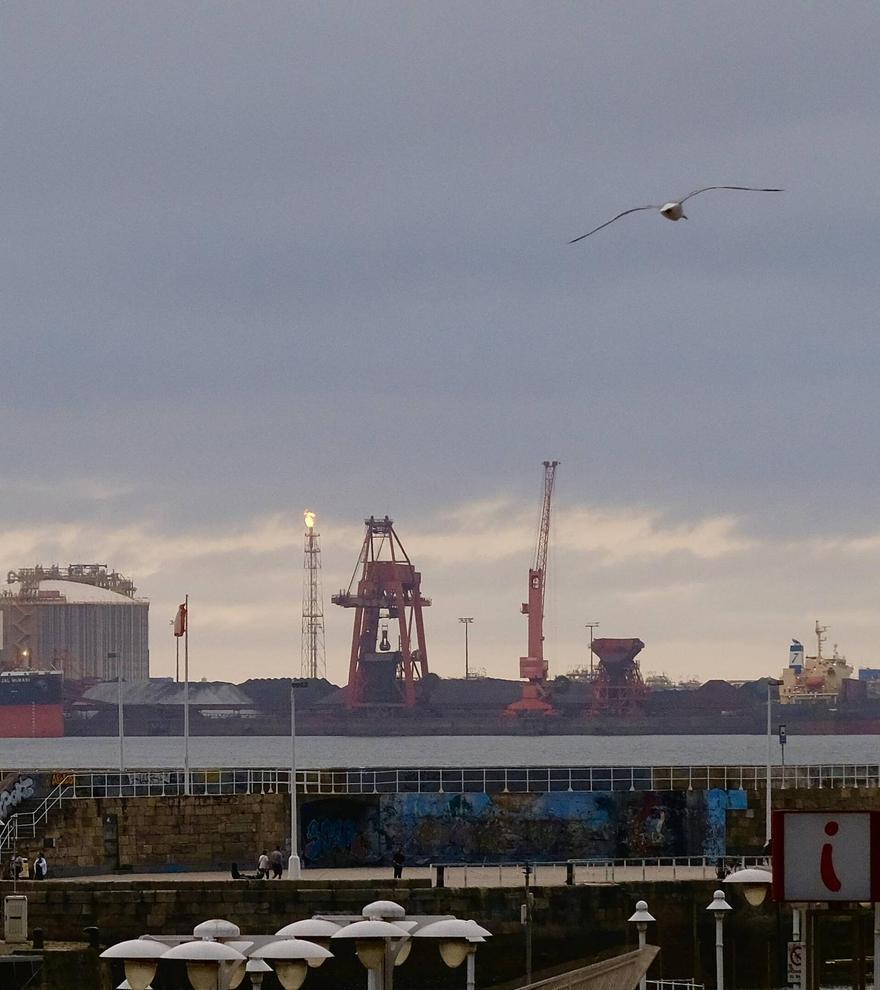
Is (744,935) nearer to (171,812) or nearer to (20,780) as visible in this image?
(171,812)

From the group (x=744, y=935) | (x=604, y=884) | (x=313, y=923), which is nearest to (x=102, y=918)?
(x=604, y=884)

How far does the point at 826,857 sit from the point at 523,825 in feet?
147

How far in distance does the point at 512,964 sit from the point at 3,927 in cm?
1095

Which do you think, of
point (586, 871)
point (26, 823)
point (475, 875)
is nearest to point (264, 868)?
point (475, 875)

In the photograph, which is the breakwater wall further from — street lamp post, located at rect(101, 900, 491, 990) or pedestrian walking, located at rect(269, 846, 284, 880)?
street lamp post, located at rect(101, 900, 491, 990)

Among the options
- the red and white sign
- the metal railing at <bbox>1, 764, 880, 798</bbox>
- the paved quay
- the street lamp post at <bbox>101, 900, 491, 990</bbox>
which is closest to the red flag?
the metal railing at <bbox>1, 764, 880, 798</bbox>

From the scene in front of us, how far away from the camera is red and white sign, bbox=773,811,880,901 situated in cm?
1866

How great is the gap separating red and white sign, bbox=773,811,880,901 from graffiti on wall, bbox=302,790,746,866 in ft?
142

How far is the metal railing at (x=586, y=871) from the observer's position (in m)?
52.1

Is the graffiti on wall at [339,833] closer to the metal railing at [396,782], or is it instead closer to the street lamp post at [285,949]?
the metal railing at [396,782]

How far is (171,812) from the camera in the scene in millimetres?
59188

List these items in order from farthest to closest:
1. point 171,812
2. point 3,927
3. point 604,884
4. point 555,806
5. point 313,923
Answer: point 555,806, point 171,812, point 604,884, point 3,927, point 313,923

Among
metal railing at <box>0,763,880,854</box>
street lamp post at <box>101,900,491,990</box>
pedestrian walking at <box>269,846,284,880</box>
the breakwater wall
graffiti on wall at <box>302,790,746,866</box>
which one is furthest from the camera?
graffiti on wall at <box>302,790,746,866</box>

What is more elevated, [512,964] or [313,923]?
[313,923]
